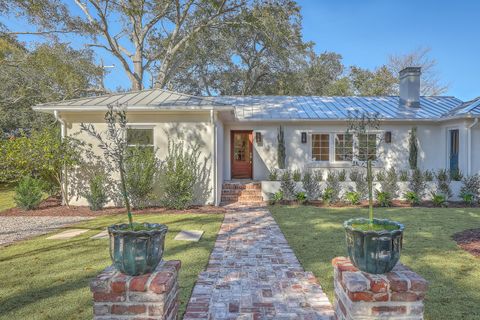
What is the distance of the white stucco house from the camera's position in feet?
31.6

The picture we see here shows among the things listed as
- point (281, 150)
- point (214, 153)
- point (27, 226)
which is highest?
point (281, 150)

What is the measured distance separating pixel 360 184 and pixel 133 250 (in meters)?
9.65

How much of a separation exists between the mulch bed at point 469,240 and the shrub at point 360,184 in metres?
4.09

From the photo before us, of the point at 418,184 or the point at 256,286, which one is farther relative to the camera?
the point at 418,184

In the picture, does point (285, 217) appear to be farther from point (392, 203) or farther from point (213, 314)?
point (213, 314)

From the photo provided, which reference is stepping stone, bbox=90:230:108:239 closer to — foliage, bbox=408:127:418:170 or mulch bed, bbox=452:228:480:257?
mulch bed, bbox=452:228:480:257

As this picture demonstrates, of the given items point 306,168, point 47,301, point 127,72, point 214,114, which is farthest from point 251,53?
point 47,301

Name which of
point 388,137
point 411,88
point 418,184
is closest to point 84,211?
point 418,184

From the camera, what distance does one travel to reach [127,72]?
17734mm

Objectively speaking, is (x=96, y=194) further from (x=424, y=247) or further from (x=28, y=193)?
(x=424, y=247)

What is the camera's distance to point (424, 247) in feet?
17.7

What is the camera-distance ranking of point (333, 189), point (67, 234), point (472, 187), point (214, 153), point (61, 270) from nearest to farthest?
point (61, 270) < point (67, 234) < point (214, 153) < point (472, 187) < point (333, 189)

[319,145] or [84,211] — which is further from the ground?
[319,145]

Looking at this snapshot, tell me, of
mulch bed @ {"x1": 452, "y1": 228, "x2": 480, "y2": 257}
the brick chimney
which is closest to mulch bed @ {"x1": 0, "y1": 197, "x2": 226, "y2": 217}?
mulch bed @ {"x1": 452, "y1": 228, "x2": 480, "y2": 257}
